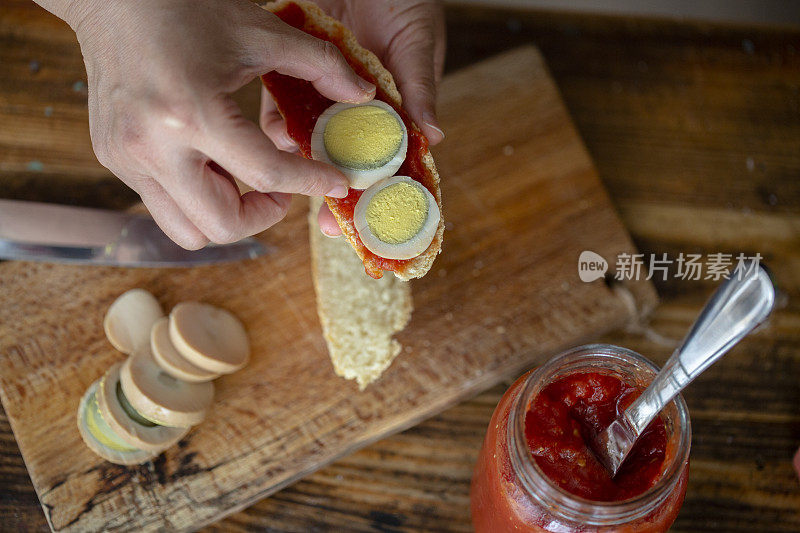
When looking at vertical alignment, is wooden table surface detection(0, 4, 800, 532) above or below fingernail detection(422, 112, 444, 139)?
below

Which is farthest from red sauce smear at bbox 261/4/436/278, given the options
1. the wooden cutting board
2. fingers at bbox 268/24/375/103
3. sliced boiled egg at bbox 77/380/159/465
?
sliced boiled egg at bbox 77/380/159/465

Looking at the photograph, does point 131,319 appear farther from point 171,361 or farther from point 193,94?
point 193,94

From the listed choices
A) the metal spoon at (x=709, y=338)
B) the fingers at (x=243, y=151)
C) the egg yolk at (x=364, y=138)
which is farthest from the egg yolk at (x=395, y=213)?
the metal spoon at (x=709, y=338)

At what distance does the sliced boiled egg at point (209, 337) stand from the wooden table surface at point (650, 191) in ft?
1.85

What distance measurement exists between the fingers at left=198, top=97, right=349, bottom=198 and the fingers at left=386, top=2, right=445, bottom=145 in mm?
660

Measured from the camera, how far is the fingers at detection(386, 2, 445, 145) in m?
2.25

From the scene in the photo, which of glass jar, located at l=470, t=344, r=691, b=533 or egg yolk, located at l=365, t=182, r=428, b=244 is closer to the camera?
glass jar, located at l=470, t=344, r=691, b=533

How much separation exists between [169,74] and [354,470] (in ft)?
5.27

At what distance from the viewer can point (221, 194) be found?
1848 mm

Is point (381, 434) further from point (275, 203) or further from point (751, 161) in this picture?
point (751, 161)

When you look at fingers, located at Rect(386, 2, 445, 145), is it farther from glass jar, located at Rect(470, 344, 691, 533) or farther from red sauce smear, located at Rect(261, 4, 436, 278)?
glass jar, located at Rect(470, 344, 691, 533)

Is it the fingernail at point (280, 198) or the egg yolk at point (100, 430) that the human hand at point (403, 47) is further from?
the egg yolk at point (100, 430)

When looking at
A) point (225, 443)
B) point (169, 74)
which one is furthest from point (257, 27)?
point (225, 443)

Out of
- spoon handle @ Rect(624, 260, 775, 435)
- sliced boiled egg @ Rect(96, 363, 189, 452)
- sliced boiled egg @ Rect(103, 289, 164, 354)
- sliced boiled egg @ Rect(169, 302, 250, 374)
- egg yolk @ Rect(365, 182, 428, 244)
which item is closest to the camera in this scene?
spoon handle @ Rect(624, 260, 775, 435)
